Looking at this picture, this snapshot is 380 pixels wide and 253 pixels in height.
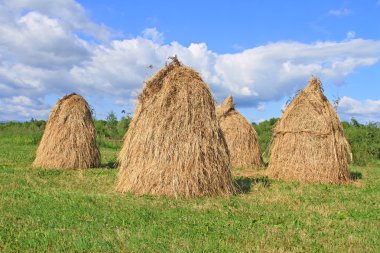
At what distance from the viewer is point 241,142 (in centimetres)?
→ 2214

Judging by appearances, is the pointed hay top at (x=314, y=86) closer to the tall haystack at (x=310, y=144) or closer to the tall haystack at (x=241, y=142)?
the tall haystack at (x=310, y=144)

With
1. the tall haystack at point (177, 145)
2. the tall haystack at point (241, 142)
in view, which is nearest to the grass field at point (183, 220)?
the tall haystack at point (177, 145)

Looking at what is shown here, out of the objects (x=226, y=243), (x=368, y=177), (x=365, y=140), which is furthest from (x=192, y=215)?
(x=365, y=140)

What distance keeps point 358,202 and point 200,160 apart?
159 inches

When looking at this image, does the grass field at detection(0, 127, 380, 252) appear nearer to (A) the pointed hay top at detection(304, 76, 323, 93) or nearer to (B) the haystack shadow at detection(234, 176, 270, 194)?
(B) the haystack shadow at detection(234, 176, 270, 194)

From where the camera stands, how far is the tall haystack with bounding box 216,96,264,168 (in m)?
22.0

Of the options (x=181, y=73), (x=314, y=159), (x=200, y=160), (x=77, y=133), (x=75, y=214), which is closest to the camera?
(x=75, y=214)

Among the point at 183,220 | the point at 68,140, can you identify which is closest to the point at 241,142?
the point at 68,140

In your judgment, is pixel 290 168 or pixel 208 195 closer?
pixel 208 195

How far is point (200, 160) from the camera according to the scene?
11.8m

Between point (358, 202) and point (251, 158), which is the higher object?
point (251, 158)

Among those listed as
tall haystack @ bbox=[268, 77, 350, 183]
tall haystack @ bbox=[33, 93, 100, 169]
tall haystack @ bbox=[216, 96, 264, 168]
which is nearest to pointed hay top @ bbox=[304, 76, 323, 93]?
tall haystack @ bbox=[268, 77, 350, 183]

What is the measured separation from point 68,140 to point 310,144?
9.00 meters

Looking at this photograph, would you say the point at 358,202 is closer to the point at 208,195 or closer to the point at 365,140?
the point at 208,195
